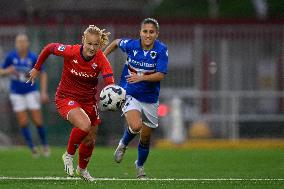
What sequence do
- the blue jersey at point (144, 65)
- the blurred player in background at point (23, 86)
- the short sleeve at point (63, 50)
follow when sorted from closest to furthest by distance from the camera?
the short sleeve at point (63, 50) → the blue jersey at point (144, 65) → the blurred player in background at point (23, 86)

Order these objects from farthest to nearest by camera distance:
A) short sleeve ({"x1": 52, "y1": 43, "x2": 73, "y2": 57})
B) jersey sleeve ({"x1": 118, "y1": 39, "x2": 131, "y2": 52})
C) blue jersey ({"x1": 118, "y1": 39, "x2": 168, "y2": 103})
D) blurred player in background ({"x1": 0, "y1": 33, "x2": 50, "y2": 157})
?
blurred player in background ({"x1": 0, "y1": 33, "x2": 50, "y2": 157}) → jersey sleeve ({"x1": 118, "y1": 39, "x2": 131, "y2": 52}) → blue jersey ({"x1": 118, "y1": 39, "x2": 168, "y2": 103}) → short sleeve ({"x1": 52, "y1": 43, "x2": 73, "y2": 57})

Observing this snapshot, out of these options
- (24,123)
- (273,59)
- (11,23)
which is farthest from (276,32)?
(24,123)

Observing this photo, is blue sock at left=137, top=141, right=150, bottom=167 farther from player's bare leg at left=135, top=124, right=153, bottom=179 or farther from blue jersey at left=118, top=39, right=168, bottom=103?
blue jersey at left=118, top=39, right=168, bottom=103

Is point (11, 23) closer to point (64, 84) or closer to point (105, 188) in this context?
point (64, 84)

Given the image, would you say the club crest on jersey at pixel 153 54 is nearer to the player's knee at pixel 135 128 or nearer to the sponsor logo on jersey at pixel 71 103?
the player's knee at pixel 135 128

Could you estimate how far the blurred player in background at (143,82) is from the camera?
14234mm

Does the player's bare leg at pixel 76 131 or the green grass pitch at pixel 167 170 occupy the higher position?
the player's bare leg at pixel 76 131

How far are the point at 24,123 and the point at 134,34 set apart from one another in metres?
5.99

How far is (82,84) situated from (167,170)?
9.80 feet

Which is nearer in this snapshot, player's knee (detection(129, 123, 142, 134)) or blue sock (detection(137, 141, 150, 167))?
player's knee (detection(129, 123, 142, 134))

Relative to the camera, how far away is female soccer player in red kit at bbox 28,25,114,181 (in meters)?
13.1

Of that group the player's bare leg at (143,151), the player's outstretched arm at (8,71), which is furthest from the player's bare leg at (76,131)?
the player's outstretched arm at (8,71)

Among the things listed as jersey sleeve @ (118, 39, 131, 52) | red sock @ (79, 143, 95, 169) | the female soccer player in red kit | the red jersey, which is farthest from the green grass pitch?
jersey sleeve @ (118, 39, 131, 52)

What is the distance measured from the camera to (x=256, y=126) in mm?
24688
